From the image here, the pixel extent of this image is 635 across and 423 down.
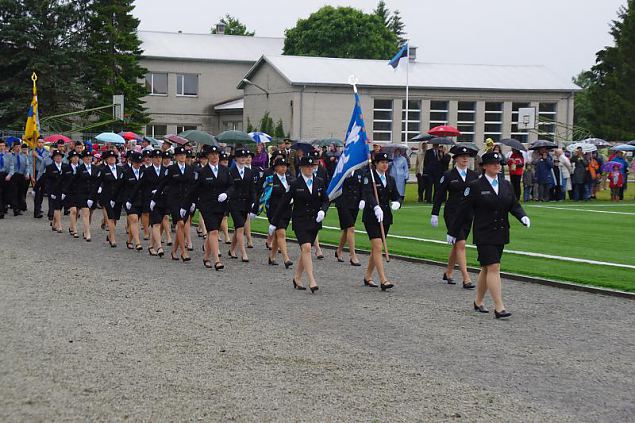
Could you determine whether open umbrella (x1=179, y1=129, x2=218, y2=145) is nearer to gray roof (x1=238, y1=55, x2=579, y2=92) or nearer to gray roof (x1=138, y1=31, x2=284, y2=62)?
gray roof (x1=238, y1=55, x2=579, y2=92)

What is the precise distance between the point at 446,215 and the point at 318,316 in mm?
4129

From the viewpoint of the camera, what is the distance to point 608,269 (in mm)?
15859

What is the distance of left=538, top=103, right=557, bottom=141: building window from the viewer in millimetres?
60691

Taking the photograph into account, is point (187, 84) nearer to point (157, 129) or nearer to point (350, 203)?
point (157, 129)

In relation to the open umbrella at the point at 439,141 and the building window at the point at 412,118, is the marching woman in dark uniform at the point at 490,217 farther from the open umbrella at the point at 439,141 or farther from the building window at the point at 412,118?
the building window at the point at 412,118

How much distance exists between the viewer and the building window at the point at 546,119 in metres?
60.7

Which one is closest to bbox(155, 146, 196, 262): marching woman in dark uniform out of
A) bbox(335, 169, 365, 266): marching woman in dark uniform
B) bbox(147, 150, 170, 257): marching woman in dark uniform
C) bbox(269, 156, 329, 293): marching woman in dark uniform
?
bbox(147, 150, 170, 257): marching woman in dark uniform

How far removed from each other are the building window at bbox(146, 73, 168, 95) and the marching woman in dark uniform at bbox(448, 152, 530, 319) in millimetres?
64425

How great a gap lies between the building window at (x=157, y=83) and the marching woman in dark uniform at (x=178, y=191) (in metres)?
57.4

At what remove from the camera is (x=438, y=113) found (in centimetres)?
6141

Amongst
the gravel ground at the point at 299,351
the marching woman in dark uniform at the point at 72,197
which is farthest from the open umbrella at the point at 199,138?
the gravel ground at the point at 299,351

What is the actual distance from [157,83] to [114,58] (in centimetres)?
1379

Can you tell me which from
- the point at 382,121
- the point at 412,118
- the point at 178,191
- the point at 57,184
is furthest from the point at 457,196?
the point at 412,118

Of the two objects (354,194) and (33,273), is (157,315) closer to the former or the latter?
(33,273)
